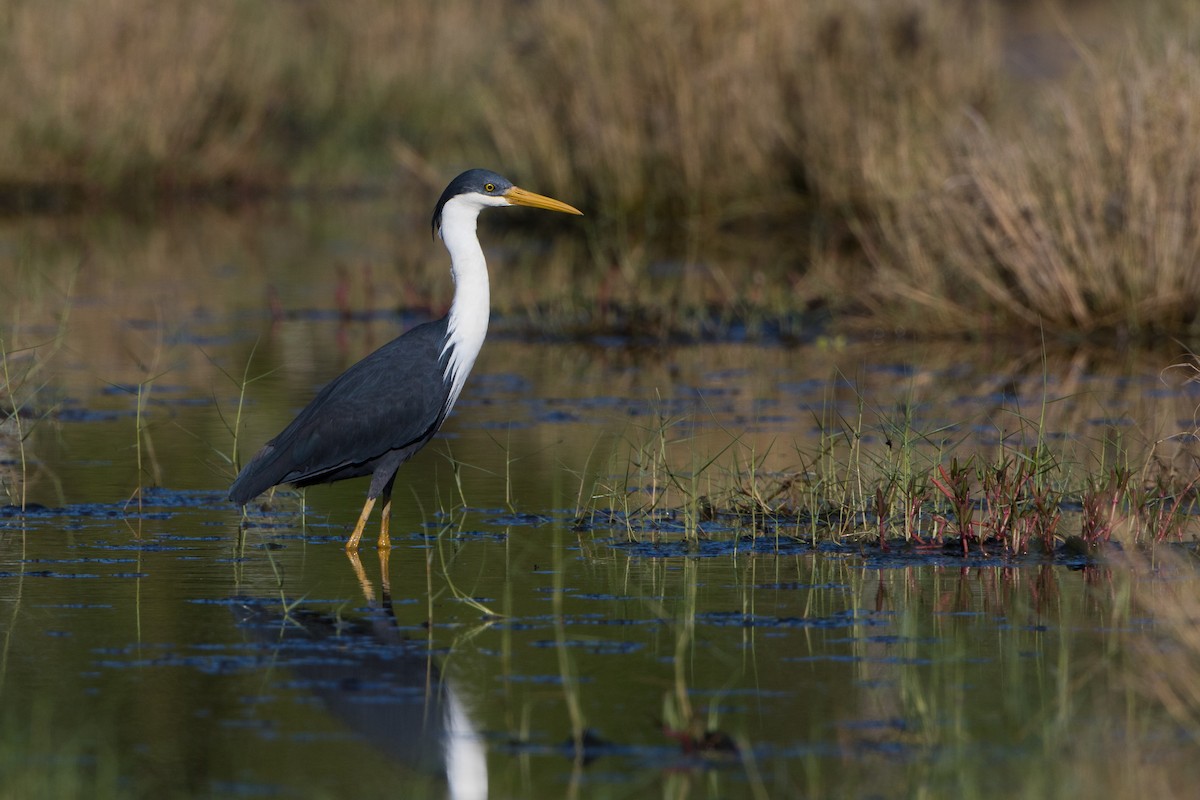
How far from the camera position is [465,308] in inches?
278

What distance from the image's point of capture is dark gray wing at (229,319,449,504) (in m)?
6.72

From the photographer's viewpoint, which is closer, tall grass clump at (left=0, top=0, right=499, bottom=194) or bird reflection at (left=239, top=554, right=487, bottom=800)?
bird reflection at (left=239, top=554, right=487, bottom=800)

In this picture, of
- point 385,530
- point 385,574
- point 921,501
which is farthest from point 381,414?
point 921,501

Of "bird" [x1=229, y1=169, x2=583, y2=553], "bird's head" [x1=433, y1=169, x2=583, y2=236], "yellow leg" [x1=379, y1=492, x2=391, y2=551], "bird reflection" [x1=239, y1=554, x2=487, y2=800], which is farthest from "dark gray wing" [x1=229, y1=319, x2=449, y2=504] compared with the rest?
"bird reflection" [x1=239, y1=554, x2=487, y2=800]

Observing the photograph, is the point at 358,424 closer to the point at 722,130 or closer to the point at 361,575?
the point at 361,575

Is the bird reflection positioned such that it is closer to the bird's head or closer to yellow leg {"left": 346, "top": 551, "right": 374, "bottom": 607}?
yellow leg {"left": 346, "top": 551, "right": 374, "bottom": 607}

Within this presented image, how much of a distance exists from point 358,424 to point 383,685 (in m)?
1.96

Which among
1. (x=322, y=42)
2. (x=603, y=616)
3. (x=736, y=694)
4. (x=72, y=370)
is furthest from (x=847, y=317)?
(x=322, y=42)

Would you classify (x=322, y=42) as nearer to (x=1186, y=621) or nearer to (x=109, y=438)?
(x=109, y=438)

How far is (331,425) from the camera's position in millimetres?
6766

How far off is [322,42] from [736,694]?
23.3m

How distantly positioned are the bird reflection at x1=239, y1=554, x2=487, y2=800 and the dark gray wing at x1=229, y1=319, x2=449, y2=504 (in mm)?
954

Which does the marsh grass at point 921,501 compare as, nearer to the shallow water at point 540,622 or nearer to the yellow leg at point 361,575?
the shallow water at point 540,622

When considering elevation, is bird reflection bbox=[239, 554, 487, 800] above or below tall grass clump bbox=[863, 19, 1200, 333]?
below
